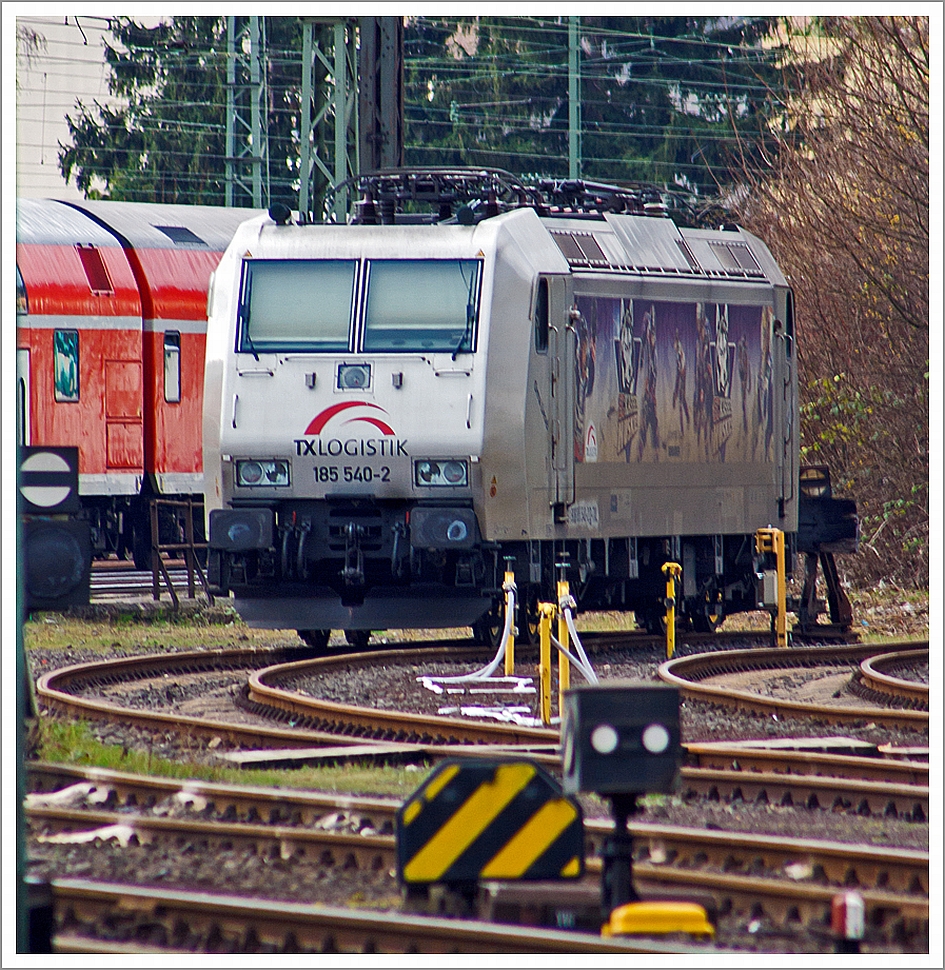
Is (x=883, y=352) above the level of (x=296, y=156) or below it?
below

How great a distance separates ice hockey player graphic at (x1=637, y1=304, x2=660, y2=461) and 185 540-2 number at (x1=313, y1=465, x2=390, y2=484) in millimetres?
2449

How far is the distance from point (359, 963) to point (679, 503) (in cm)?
1058

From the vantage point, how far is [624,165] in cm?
4691

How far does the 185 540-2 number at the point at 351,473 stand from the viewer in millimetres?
14141

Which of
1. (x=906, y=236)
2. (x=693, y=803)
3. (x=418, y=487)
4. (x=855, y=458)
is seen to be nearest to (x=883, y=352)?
(x=855, y=458)

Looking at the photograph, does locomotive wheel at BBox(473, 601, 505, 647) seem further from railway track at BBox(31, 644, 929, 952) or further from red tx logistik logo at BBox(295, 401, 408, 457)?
railway track at BBox(31, 644, 929, 952)

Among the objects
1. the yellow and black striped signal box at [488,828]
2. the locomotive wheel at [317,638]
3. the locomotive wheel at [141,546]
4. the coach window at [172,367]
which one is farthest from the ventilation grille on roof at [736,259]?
the yellow and black striped signal box at [488,828]

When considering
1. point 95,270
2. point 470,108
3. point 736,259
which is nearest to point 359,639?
point 736,259

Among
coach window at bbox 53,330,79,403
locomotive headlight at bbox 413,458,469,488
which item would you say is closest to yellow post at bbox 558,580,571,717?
locomotive headlight at bbox 413,458,469,488

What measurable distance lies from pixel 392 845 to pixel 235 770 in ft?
8.52

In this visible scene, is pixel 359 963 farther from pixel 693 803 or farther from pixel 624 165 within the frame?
pixel 624 165

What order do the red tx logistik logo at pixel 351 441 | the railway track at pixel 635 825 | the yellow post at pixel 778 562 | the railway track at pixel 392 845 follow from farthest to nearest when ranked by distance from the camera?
the yellow post at pixel 778 562, the red tx logistik logo at pixel 351 441, the railway track at pixel 635 825, the railway track at pixel 392 845

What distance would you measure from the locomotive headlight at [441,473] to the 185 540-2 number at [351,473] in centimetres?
25

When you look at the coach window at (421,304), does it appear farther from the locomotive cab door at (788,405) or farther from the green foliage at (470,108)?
the green foliage at (470,108)
